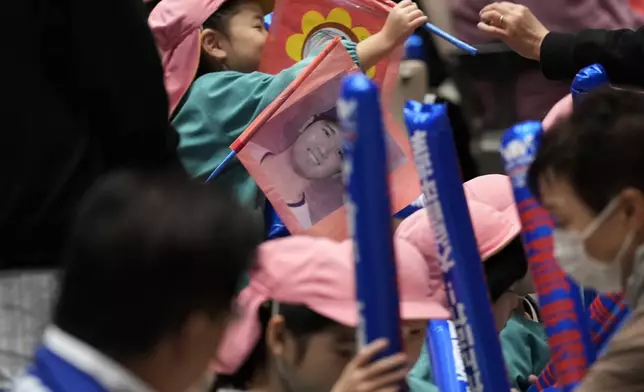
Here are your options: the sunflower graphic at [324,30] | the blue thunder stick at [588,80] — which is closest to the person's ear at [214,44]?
the sunflower graphic at [324,30]

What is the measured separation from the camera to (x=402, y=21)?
1.86 meters

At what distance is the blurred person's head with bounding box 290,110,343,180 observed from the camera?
1.75 metres

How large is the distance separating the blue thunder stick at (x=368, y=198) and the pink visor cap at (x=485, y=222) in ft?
1.56

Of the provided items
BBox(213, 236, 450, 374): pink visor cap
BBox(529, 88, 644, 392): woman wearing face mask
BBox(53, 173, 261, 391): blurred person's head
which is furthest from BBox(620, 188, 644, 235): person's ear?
BBox(53, 173, 261, 391): blurred person's head

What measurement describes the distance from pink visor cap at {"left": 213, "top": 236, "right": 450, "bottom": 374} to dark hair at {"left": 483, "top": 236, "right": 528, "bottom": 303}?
439 millimetres

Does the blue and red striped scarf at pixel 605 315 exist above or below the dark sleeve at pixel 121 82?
below

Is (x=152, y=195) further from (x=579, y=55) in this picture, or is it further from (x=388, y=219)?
(x=579, y=55)

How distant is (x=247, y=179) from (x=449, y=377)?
0.58m

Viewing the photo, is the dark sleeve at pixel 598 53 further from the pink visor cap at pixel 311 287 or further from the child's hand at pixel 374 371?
the child's hand at pixel 374 371

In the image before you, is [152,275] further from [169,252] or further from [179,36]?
[179,36]

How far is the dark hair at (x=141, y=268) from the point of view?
92 cm

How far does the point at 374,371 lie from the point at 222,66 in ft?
3.98

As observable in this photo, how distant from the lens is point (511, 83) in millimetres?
2846

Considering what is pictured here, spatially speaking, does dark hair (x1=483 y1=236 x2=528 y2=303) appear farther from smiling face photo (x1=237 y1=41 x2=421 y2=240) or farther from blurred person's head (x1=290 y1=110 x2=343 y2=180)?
blurred person's head (x1=290 y1=110 x2=343 y2=180)
